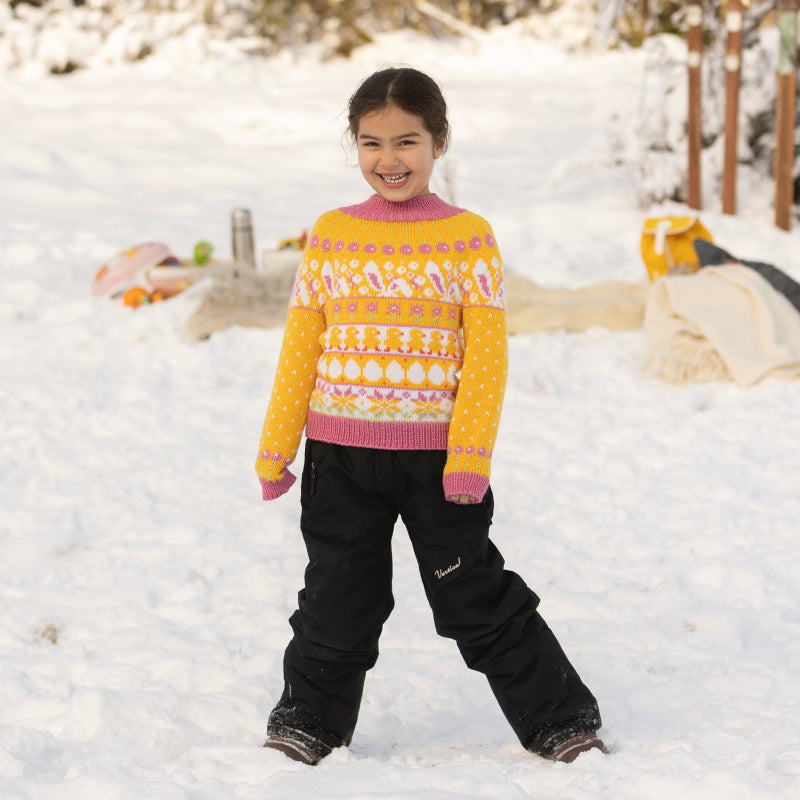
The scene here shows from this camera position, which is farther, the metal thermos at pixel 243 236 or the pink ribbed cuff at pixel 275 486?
the metal thermos at pixel 243 236

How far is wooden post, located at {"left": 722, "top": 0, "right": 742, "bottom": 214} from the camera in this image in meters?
6.92

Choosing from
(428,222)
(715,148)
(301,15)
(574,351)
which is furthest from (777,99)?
(301,15)

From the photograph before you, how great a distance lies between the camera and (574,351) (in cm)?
529

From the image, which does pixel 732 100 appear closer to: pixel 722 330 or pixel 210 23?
pixel 722 330

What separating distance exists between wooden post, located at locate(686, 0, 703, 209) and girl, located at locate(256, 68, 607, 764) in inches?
215

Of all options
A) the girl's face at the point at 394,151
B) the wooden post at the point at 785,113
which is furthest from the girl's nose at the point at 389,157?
the wooden post at the point at 785,113

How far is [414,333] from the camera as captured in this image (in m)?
2.22

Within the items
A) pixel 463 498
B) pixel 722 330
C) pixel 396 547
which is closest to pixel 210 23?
pixel 722 330

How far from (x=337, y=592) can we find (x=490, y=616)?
345 millimetres

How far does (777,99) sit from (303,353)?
5.72m

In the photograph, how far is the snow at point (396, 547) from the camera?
7.50 ft

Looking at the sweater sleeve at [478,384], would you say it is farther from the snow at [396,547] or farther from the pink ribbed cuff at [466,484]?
the snow at [396,547]

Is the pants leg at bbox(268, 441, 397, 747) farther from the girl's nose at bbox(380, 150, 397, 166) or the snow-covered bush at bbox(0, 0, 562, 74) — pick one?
the snow-covered bush at bbox(0, 0, 562, 74)

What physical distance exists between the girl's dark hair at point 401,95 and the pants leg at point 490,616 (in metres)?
0.75
